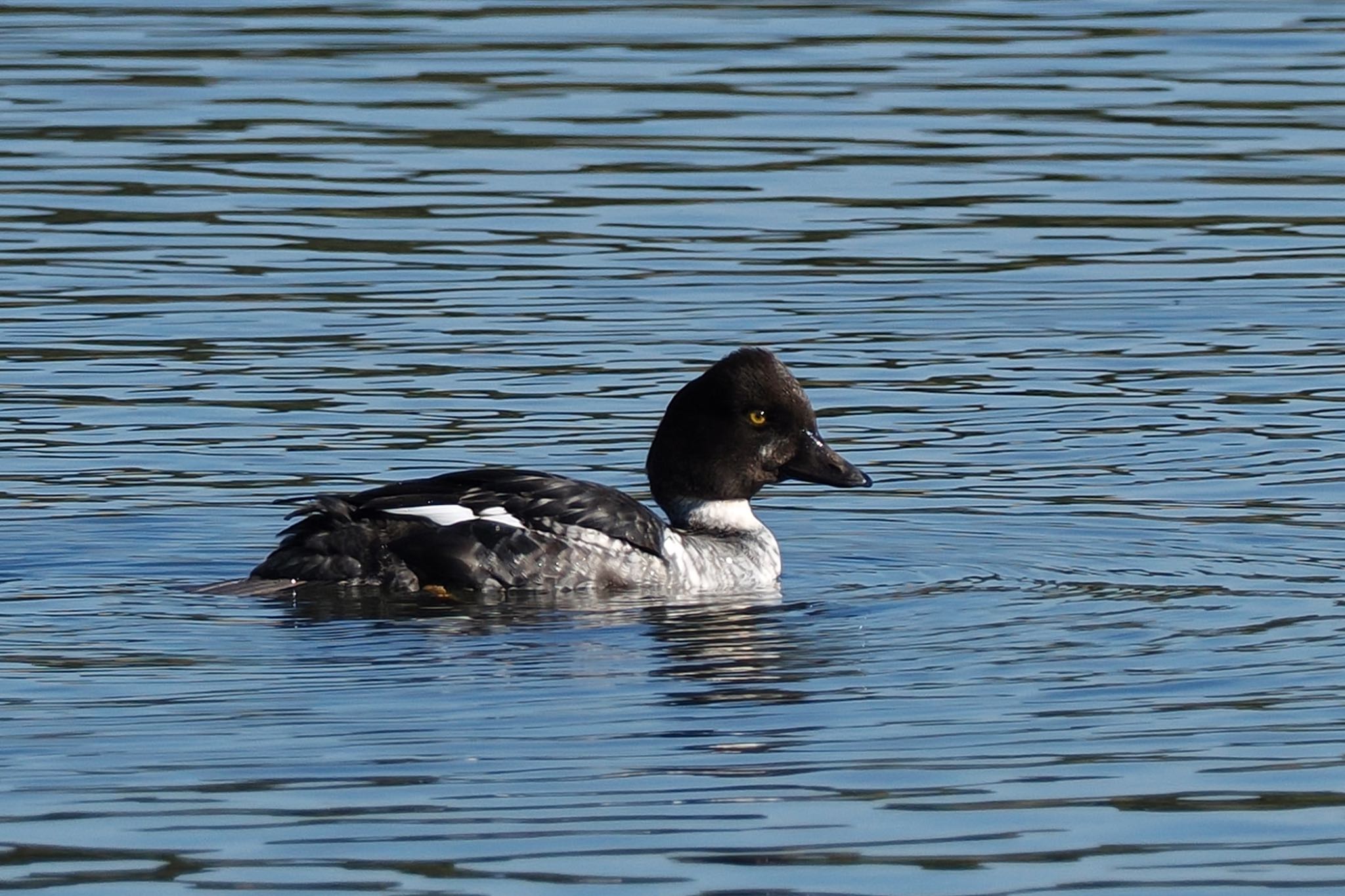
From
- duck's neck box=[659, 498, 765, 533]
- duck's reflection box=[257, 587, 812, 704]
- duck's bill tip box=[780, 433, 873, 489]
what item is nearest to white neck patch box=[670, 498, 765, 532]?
duck's neck box=[659, 498, 765, 533]

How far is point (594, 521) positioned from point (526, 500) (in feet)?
0.87

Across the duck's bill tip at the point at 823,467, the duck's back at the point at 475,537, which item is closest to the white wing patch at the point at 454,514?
the duck's back at the point at 475,537

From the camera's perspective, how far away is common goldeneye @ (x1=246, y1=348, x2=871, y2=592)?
11.1 m

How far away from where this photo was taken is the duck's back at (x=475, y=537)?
11.1 meters

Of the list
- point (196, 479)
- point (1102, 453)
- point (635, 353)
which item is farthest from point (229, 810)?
point (635, 353)

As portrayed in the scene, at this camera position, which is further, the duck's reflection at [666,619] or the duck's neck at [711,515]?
the duck's neck at [711,515]

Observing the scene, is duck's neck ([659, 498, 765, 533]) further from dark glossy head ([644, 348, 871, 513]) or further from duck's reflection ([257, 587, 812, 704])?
duck's reflection ([257, 587, 812, 704])

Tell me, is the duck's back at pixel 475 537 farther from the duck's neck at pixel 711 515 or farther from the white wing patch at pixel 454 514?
the duck's neck at pixel 711 515

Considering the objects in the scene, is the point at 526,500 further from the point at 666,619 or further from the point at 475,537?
the point at 666,619

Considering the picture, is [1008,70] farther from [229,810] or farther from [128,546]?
[229,810]

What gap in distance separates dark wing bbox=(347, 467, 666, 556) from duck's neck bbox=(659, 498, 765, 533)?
63cm

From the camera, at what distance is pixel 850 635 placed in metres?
10.4

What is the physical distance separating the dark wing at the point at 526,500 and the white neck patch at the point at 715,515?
24.8 inches

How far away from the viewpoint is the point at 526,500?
37.0ft
